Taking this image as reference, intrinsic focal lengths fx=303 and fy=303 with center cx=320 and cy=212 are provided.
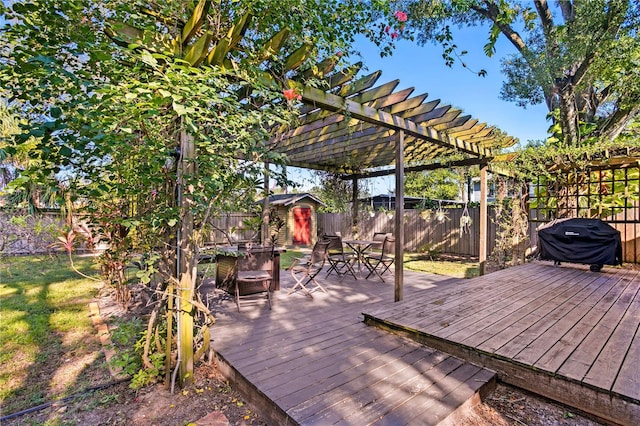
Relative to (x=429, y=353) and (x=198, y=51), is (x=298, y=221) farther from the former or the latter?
(x=198, y=51)

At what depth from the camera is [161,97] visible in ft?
5.38

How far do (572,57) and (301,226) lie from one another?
10868mm

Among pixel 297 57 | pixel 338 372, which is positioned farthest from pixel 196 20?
pixel 338 372

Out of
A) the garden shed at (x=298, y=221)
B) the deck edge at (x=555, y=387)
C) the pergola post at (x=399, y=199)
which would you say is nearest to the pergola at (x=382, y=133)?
the pergola post at (x=399, y=199)

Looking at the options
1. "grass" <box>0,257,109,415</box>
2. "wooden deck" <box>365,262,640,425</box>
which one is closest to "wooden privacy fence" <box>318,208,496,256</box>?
"wooden deck" <box>365,262,640,425</box>

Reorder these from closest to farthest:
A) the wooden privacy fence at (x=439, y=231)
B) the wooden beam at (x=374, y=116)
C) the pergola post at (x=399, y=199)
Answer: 1. the wooden beam at (x=374, y=116)
2. the pergola post at (x=399, y=199)
3. the wooden privacy fence at (x=439, y=231)

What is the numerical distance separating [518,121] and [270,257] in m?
12.0

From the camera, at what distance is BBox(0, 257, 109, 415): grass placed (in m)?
2.33

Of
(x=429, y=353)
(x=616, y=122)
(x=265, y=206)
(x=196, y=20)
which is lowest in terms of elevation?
(x=429, y=353)

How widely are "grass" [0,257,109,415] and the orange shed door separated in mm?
9259

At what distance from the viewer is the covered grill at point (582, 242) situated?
535cm

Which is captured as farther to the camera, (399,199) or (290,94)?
(399,199)

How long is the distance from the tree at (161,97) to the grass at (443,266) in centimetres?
529

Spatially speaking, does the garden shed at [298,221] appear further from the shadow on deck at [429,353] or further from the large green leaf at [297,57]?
the large green leaf at [297,57]
